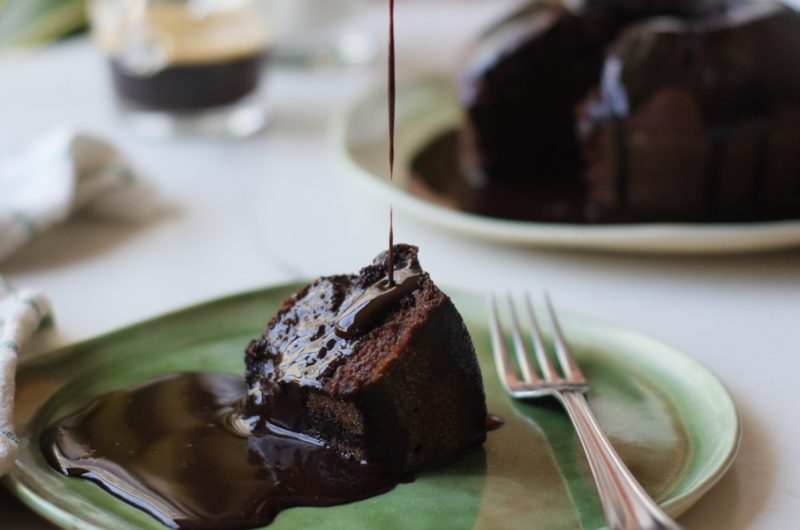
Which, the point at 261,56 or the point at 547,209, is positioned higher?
the point at 261,56

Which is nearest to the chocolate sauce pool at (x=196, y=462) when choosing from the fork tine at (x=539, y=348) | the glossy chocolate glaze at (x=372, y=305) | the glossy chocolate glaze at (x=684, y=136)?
the glossy chocolate glaze at (x=372, y=305)

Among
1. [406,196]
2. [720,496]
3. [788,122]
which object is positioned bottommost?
[720,496]

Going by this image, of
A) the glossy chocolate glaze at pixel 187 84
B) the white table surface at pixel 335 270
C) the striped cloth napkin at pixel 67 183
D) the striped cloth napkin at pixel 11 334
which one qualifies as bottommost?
the white table surface at pixel 335 270

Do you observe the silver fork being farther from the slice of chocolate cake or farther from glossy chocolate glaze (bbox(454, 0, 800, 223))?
glossy chocolate glaze (bbox(454, 0, 800, 223))

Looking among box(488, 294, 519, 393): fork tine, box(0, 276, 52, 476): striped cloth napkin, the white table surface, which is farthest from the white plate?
box(0, 276, 52, 476): striped cloth napkin

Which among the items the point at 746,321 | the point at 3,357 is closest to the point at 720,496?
the point at 746,321

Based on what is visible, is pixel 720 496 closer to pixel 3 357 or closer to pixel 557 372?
pixel 557 372

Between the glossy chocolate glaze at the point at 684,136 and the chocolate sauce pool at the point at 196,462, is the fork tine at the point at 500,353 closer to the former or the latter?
the chocolate sauce pool at the point at 196,462
